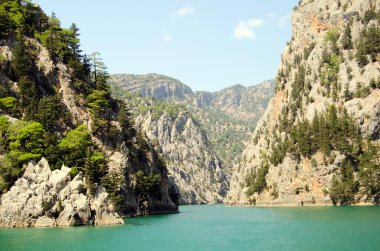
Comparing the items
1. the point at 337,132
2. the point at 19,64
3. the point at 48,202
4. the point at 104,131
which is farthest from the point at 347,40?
the point at 48,202

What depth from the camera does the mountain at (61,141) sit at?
83.3 meters

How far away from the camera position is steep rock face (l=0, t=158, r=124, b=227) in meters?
80.9

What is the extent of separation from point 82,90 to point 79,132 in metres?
24.1

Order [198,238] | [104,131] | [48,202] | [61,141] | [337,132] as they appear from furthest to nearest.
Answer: [337,132]
[104,131]
[61,141]
[48,202]
[198,238]

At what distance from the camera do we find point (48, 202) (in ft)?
269

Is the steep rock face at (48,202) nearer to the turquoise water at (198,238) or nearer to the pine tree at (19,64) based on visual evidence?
the turquoise water at (198,238)

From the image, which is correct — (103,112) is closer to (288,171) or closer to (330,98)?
(288,171)

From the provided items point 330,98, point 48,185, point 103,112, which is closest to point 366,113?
point 330,98

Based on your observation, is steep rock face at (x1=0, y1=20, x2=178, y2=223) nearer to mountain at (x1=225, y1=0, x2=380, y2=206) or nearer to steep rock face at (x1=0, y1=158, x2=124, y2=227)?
steep rock face at (x1=0, y1=158, x2=124, y2=227)

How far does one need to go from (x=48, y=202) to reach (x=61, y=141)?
2164 cm

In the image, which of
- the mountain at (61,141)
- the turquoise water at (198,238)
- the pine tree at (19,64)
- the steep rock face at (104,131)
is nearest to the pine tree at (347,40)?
the mountain at (61,141)

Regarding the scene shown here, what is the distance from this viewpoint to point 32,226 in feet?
264

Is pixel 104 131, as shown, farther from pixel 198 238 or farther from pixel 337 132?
pixel 337 132

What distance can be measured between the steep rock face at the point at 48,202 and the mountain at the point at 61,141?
7.2 inches
